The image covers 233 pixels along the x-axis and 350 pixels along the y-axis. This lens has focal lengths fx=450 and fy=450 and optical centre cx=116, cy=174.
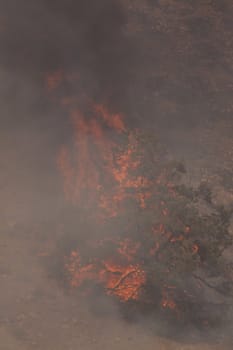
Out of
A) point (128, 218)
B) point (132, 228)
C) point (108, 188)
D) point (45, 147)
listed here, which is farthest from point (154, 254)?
point (45, 147)

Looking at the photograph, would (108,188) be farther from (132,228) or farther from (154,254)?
(154,254)

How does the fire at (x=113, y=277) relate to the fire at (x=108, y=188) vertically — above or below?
below

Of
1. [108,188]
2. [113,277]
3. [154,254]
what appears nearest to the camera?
[113,277]

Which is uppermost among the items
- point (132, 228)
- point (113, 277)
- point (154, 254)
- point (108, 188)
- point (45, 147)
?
point (45, 147)

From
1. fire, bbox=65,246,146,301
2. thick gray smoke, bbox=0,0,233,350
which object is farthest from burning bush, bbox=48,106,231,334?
thick gray smoke, bbox=0,0,233,350

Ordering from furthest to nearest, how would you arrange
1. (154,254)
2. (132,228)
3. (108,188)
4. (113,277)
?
1. (108,188)
2. (132,228)
3. (154,254)
4. (113,277)

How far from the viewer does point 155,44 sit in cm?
1688

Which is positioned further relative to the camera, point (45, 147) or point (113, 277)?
point (45, 147)

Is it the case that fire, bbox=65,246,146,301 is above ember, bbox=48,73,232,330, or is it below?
below

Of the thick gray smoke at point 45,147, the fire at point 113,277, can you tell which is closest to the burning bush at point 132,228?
the fire at point 113,277

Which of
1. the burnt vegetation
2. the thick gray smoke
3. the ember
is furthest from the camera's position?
the ember

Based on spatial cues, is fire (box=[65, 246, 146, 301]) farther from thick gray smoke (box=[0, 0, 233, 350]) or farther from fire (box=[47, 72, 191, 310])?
thick gray smoke (box=[0, 0, 233, 350])

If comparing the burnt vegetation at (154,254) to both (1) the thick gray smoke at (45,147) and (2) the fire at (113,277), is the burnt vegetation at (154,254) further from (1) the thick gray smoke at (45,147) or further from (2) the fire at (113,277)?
(1) the thick gray smoke at (45,147)

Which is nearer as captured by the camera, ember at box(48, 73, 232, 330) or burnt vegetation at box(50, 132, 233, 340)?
burnt vegetation at box(50, 132, 233, 340)
